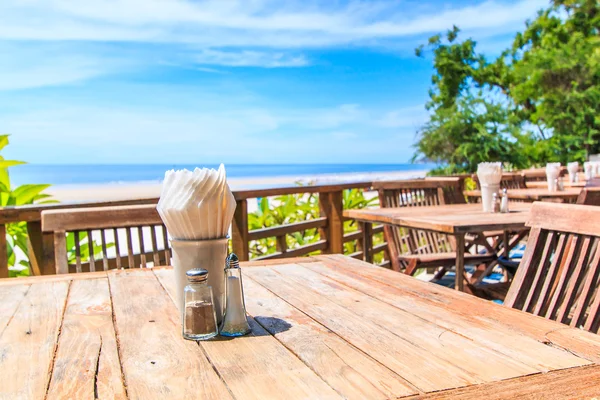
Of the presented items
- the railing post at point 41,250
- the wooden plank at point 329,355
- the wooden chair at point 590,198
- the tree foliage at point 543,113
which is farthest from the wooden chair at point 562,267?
the tree foliage at point 543,113

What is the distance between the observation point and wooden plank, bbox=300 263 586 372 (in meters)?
0.86

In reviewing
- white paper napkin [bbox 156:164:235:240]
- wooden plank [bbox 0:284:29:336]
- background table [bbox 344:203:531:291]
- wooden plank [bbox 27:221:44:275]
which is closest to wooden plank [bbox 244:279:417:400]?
white paper napkin [bbox 156:164:235:240]

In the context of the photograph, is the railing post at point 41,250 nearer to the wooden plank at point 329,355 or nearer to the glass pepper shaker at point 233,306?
the wooden plank at point 329,355

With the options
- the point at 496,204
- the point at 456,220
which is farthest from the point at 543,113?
the point at 456,220

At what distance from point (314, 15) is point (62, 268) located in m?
Answer: 52.8

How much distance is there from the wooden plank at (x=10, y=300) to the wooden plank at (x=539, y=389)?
0.89 meters

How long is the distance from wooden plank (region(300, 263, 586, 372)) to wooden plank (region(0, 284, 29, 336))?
773mm

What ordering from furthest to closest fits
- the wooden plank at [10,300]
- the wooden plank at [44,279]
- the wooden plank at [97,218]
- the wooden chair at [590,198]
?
1. the wooden chair at [590,198]
2. the wooden plank at [97,218]
3. the wooden plank at [44,279]
4. the wooden plank at [10,300]

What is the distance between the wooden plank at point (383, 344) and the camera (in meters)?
0.79

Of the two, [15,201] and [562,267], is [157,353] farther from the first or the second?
[15,201]

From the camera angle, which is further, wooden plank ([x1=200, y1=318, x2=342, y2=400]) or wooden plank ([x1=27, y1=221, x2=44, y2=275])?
wooden plank ([x1=27, y1=221, x2=44, y2=275])

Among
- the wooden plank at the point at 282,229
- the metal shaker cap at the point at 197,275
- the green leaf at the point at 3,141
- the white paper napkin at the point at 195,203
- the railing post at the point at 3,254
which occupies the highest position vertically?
the green leaf at the point at 3,141

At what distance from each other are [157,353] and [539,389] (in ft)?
1.92

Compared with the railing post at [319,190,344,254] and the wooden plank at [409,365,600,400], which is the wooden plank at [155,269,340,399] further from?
the railing post at [319,190,344,254]
